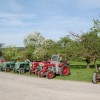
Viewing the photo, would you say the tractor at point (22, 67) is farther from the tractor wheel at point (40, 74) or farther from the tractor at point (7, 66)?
the tractor wheel at point (40, 74)

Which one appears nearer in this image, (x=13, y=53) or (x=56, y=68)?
(x=56, y=68)

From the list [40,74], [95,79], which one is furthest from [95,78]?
[40,74]

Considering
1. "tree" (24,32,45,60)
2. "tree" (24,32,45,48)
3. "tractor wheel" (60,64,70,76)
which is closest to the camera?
"tractor wheel" (60,64,70,76)

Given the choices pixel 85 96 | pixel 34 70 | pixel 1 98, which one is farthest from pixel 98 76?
pixel 34 70

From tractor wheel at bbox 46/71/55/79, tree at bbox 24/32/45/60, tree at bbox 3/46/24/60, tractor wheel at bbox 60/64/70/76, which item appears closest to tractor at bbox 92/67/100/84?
tractor wheel at bbox 46/71/55/79

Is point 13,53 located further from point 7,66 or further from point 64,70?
point 64,70

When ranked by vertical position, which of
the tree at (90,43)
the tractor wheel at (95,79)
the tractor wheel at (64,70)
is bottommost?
the tractor wheel at (95,79)

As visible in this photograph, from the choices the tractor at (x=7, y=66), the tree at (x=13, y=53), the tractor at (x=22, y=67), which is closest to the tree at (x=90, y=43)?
the tractor at (x=22, y=67)

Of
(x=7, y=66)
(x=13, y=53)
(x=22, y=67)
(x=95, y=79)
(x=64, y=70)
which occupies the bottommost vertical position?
(x=95, y=79)

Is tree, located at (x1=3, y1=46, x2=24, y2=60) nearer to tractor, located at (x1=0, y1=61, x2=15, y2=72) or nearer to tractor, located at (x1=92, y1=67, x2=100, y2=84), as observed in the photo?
tractor, located at (x1=0, y1=61, x2=15, y2=72)

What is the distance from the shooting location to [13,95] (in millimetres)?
16562

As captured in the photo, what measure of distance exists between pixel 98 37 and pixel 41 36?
3406 cm

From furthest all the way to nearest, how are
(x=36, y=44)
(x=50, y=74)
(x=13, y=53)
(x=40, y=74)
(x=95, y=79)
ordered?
1. (x=36, y=44)
2. (x=13, y=53)
3. (x=40, y=74)
4. (x=50, y=74)
5. (x=95, y=79)

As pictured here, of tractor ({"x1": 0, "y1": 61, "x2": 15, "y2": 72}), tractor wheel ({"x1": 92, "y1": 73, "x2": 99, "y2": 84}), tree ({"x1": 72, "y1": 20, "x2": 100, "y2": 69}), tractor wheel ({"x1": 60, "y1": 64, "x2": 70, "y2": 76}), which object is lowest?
tractor wheel ({"x1": 92, "y1": 73, "x2": 99, "y2": 84})
